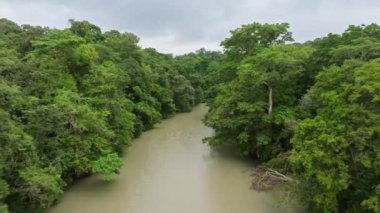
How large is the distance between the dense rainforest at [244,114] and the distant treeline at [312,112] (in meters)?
0.04

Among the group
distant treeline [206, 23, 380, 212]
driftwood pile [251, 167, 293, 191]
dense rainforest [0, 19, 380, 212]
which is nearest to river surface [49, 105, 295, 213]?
driftwood pile [251, 167, 293, 191]

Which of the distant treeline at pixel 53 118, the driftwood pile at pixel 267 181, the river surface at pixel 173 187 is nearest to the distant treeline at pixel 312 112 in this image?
the driftwood pile at pixel 267 181

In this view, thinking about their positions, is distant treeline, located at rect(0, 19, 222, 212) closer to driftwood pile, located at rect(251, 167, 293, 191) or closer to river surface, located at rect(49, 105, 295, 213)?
river surface, located at rect(49, 105, 295, 213)

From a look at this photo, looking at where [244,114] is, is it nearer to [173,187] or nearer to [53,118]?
[173,187]

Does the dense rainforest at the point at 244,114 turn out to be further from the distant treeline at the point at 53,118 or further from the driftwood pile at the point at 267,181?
the driftwood pile at the point at 267,181

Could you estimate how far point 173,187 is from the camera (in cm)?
1479

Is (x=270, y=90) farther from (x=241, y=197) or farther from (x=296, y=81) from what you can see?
(x=241, y=197)

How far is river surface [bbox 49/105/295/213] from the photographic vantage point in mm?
12812

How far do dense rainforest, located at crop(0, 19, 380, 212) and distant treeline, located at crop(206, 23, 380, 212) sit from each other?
0.12ft

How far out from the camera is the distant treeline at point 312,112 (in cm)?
932

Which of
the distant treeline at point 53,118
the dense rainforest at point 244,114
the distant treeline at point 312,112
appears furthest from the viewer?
the distant treeline at point 53,118

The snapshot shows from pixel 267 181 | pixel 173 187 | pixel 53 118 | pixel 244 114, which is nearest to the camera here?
pixel 53 118

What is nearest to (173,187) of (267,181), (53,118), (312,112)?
(267,181)

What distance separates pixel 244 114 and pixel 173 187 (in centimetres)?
497
